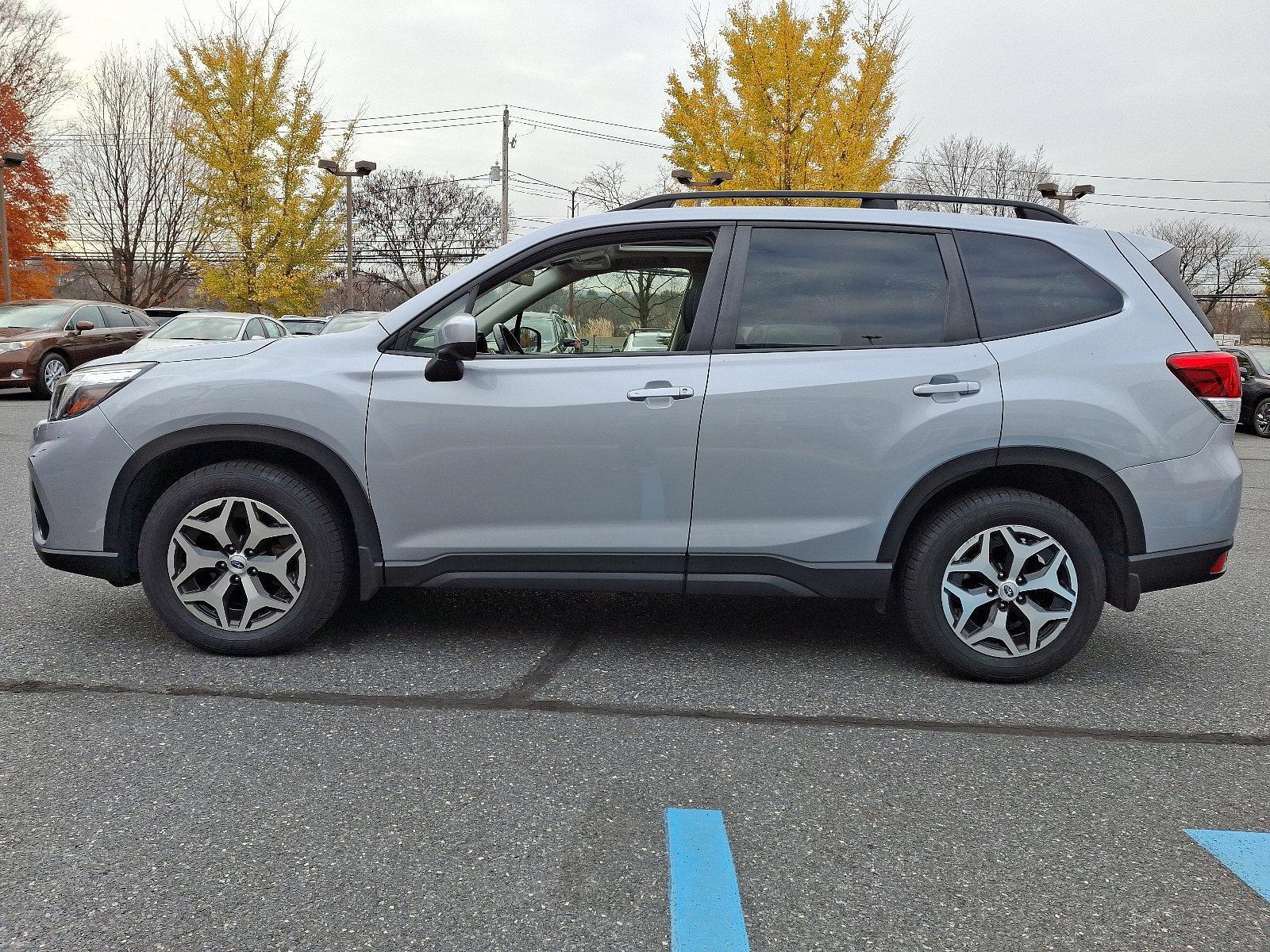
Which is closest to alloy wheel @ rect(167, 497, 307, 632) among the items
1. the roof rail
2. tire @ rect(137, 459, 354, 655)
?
tire @ rect(137, 459, 354, 655)

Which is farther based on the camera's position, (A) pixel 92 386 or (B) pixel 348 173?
(B) pixel 348 173

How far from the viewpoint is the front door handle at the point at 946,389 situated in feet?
12.6

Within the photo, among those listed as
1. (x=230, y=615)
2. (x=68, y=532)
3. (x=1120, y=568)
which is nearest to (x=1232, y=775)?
(x=1120, y=568)

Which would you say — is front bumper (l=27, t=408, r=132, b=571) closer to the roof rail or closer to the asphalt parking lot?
the asphalt parking lot

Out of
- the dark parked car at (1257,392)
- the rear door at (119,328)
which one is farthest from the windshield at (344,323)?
the dark parked car at (1257,392)

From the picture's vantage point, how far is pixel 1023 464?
3.90 metres

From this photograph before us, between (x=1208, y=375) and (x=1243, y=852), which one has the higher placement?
(x=1208, y=375)

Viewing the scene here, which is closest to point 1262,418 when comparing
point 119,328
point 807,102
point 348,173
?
point 807,102

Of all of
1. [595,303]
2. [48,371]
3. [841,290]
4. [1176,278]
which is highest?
[1176,278]

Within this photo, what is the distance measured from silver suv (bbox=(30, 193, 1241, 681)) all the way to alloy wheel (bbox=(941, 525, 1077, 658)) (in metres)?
0.01

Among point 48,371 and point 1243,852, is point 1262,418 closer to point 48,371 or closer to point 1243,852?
point 1243,852

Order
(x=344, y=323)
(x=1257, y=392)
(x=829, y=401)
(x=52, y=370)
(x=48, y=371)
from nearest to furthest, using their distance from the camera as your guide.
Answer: (x=829, y=401), (x=344, y=323), (x=48, y=371), (x=52, y=370), (x=1257, y=392)

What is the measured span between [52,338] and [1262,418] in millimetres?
20517

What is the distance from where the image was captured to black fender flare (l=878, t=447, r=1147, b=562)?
3.85 meters
